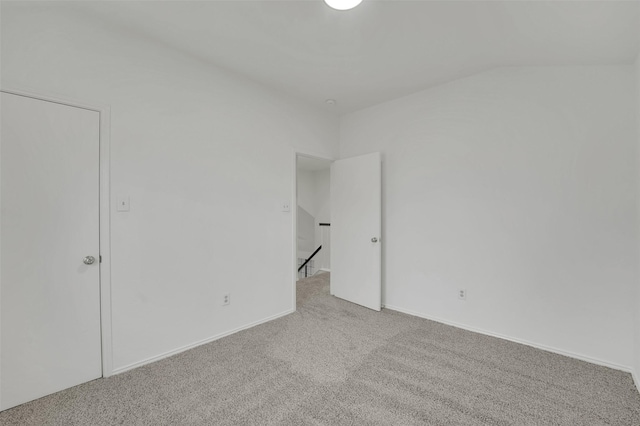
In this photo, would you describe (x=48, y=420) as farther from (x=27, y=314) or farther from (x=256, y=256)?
(x=256, y=256)

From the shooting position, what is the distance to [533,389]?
1.83 meters

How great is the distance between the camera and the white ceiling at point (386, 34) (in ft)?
5.64

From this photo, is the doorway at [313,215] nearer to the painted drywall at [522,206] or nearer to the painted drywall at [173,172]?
the painted drywall at [522,206]

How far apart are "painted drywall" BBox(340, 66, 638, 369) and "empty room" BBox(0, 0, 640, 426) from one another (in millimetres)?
17

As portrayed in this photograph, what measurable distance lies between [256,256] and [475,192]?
2343mm

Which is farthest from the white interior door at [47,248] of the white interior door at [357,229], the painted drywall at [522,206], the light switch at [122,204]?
the painted drywall at [522,206]

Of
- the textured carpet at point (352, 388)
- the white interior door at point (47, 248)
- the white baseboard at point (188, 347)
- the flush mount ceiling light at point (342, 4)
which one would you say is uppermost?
the flush mount ceiling light at point (342, 4)

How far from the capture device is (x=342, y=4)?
1649 mm

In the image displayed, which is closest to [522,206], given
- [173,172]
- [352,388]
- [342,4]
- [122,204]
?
[352,388]

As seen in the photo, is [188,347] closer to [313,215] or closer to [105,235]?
[105,235]

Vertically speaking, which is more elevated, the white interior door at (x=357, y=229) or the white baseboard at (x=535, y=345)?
the white interior door at (x=357, y=229)

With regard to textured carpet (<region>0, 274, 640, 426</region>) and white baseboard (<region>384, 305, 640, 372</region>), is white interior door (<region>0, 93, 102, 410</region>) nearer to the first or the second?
textured carpet (<region>0, 274, 640, 426</region>)

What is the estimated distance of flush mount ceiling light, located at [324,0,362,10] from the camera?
1622 mm

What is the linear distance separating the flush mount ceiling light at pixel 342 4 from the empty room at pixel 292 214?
0.06ft
